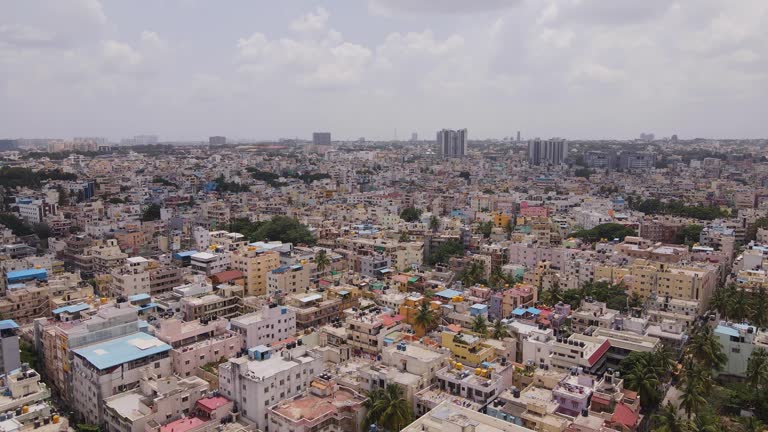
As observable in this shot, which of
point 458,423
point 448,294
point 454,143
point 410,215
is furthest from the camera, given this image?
point 454,143

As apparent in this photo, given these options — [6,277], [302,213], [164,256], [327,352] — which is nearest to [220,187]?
[302,213]

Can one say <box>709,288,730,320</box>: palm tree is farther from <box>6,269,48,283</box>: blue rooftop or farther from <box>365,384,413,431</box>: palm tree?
<box>6,269,48,283</box>: blue rooftop

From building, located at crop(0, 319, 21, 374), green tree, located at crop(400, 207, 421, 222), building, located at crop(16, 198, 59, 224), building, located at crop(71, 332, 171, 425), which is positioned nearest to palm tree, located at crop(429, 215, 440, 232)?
green tree, located at crop(400, 207, 421, 222)

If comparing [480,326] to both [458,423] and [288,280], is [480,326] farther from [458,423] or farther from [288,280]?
[288,280]

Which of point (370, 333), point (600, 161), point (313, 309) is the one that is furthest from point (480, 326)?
point (600, 161)

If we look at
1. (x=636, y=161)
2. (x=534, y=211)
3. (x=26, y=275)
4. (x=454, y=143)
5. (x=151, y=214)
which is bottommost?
(x=534, y=211)

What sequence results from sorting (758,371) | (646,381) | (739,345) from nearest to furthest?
(646,381) → (758,371) → (739,345)
